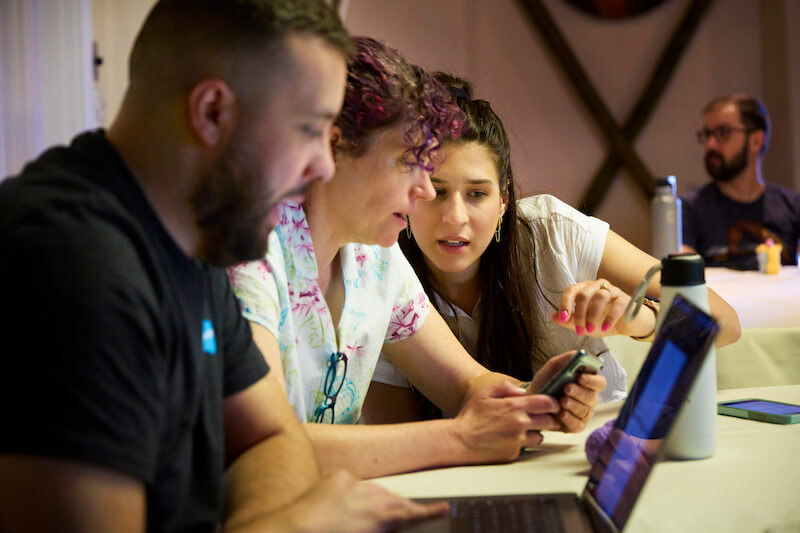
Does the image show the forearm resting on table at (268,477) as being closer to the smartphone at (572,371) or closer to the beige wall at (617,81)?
the smartphone at (572,371)

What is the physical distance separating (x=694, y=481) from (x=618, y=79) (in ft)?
12.7

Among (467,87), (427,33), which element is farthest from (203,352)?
(427,33)

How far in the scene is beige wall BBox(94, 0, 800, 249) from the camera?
431 centimetres

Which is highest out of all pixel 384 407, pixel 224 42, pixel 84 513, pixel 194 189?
pixel 224 42

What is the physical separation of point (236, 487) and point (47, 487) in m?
0.28

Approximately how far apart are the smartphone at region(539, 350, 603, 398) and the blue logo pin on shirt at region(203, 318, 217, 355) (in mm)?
479

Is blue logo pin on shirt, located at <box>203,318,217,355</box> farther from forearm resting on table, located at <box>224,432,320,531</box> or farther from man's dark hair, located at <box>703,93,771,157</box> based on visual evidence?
man's dark hair, located at <box>703,93,771,157</box>

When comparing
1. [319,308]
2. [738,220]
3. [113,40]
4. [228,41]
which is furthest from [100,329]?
[738,220]

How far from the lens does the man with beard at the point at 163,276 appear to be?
0.52 metres

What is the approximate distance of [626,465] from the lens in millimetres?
750

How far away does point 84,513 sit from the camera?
531 mm

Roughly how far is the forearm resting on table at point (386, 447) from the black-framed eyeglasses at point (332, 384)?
17 cm

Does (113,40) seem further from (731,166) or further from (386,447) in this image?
(731,166)

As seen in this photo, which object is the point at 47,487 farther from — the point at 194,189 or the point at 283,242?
the point at 283,242
